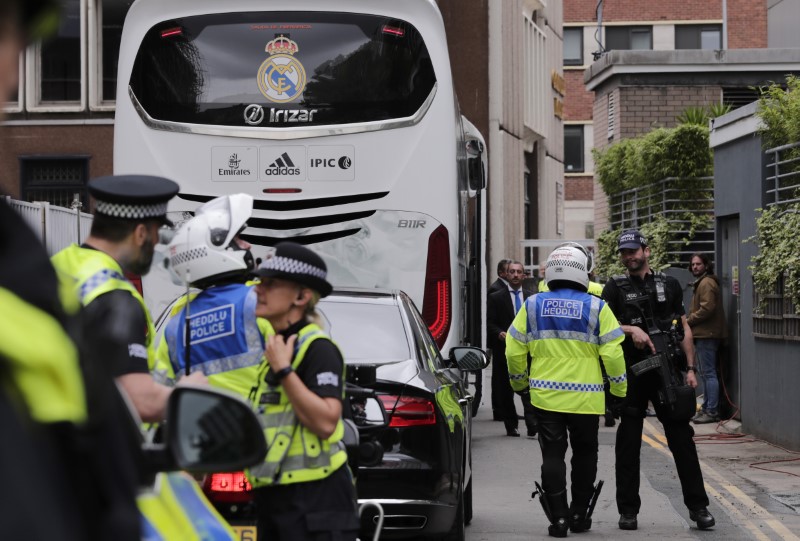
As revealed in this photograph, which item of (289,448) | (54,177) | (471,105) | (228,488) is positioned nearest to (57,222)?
(228,488)

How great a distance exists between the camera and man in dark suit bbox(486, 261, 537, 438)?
16484mm

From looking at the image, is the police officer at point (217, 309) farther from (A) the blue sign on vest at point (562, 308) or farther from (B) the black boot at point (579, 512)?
(B) the black boot at point (579, 512)

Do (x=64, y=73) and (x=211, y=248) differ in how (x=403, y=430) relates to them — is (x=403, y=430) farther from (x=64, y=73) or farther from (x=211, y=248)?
(x=64, y=73)

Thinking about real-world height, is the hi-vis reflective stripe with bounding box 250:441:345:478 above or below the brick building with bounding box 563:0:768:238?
below

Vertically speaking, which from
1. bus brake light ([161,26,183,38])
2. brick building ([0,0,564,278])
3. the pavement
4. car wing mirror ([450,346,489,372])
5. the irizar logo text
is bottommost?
the pavement

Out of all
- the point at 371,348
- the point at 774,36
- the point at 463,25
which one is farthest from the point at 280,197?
the point at 463,25

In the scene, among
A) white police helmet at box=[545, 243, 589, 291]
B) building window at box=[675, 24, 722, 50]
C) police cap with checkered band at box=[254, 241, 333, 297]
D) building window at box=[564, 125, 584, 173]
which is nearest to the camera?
police cap with checkered band at box=[254, 241, 333, 297]

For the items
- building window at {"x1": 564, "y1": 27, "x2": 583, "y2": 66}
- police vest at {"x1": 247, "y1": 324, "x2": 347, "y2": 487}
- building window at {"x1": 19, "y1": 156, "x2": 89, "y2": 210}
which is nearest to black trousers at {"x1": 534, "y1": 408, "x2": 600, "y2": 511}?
police vest at {"x1": 247, "y1": 324, "x2": 347, "y2": 487}

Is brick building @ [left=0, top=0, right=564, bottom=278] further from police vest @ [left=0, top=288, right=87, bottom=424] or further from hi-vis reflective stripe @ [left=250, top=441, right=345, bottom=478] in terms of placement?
police vest @ [left=0, top=288, right=87, bottom=424]

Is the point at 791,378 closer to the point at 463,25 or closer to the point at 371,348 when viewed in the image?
the point at 371,348

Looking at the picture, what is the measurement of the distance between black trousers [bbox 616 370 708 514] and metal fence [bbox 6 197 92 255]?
6225mm

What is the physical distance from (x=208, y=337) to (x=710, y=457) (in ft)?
34.1

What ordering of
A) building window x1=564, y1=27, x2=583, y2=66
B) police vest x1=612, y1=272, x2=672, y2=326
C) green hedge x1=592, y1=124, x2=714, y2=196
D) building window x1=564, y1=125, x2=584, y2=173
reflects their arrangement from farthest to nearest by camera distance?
building window x1=564, y1=27, x2=583, y2=66 → building window x1=564, y1=125, x2=584, y2=173 → green hedge x1=592, y1=124, x2=714, y2=196 → police vest x1=612, y1=272, x2=672, y2=326

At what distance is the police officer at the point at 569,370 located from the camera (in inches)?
382
